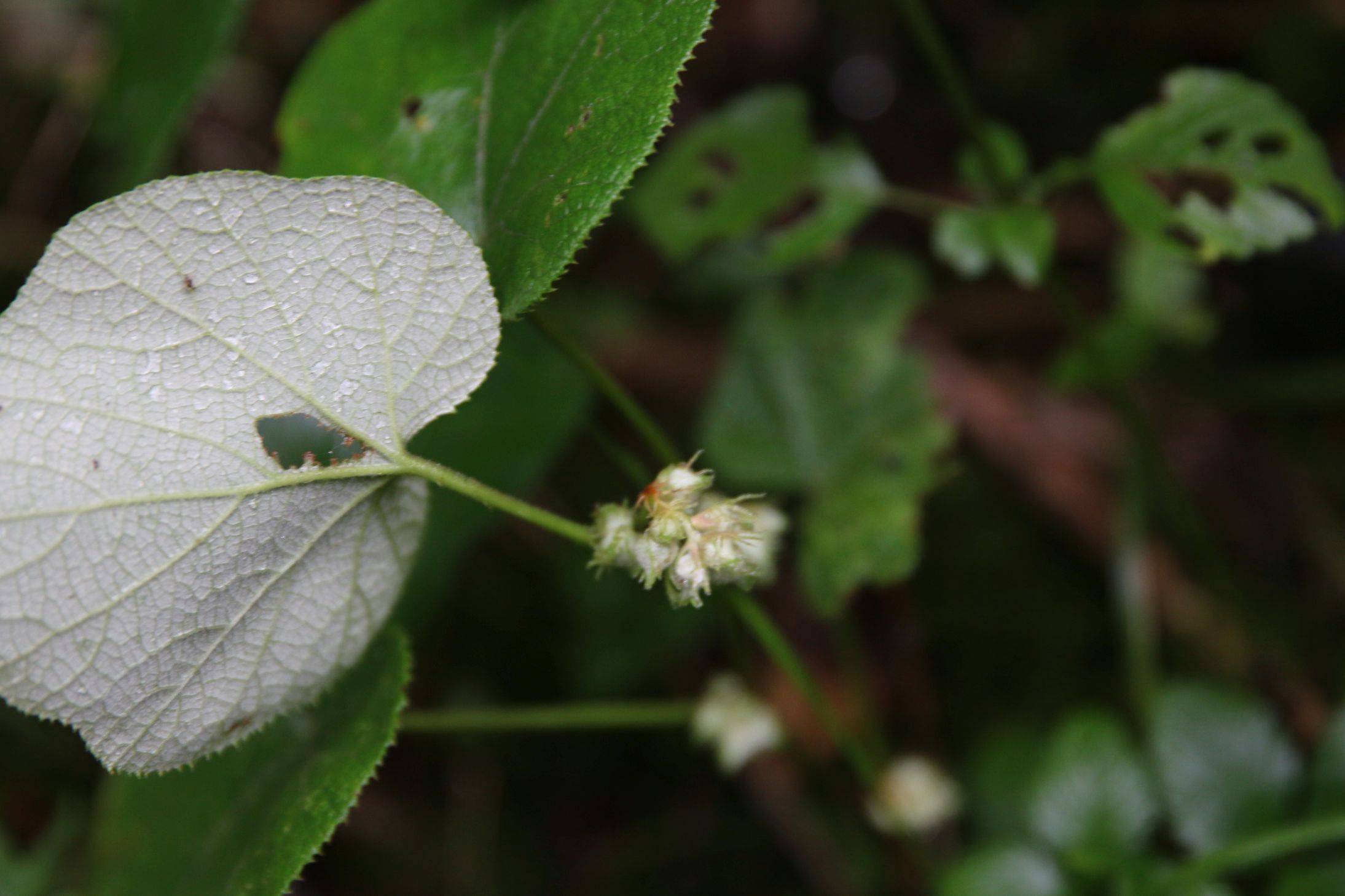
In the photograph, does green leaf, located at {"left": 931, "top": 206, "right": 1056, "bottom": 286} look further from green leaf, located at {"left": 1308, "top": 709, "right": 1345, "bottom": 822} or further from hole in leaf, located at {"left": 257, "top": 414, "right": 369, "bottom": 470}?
hole in leaf, located at {"left": 257, "top": 414, "right": 369, "bottom": 470}

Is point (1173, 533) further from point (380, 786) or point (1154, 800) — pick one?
point (380, 786)

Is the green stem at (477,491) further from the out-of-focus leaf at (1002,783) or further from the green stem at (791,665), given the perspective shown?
the out-of-focus leaf at (1002,783)

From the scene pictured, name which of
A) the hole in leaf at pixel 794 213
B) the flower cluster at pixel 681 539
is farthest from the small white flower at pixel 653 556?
the hole in leaf at pixel 794 213

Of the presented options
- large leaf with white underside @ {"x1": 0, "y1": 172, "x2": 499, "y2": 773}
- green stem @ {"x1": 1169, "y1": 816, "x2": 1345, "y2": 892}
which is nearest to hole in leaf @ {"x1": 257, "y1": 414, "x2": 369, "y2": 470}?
large leaf with white underside @ {"x1": 0, "y1": 172, "x2": 499, "y2": 773}

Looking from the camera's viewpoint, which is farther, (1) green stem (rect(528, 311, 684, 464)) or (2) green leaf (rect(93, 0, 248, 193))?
(2) green leaf (rect(93, 0, 248, 193))

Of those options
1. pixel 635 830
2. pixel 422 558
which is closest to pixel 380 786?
pixel 635 830

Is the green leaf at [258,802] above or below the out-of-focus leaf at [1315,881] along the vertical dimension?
below
